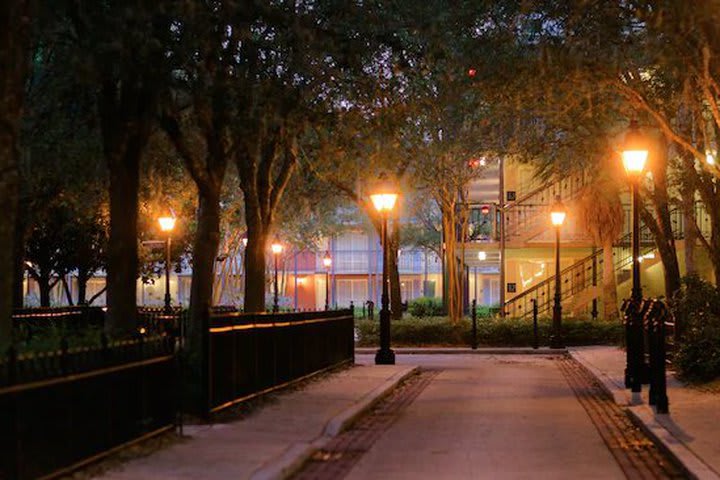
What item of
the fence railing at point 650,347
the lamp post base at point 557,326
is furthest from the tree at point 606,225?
the fence railing at point 650,347

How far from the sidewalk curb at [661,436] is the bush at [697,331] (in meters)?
1.21

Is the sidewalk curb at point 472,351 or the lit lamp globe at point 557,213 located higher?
the lit lamp globe at point 557,213

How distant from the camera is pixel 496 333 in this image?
3609cm

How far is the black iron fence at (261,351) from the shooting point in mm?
14023

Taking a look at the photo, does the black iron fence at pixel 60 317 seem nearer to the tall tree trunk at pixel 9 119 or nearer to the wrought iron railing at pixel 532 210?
the tall tree trunk at pixel 9 119

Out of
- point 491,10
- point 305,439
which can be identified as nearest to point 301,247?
point 491,10

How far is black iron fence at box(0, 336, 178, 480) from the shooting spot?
8.49 meters

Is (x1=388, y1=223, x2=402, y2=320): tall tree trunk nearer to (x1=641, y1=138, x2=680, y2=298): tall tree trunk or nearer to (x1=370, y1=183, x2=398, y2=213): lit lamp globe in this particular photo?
(x1=641, y1=138, x2=680, y2=298): tall tree trunk

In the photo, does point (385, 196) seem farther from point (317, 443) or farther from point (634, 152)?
point (317, 443)

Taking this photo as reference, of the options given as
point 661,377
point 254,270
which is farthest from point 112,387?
point 254,270

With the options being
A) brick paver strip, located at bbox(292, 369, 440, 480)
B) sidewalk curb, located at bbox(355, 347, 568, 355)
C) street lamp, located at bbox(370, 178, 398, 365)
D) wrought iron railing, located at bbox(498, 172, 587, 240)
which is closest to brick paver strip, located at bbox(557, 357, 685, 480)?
brick paver strip, located at bbox(292, 369, 440, 480)

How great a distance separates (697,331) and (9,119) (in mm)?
12782

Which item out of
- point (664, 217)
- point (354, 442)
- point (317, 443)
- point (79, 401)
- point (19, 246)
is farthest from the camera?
point (664, 217)

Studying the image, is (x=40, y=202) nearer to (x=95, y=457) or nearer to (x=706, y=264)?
(x=95, y=457)
